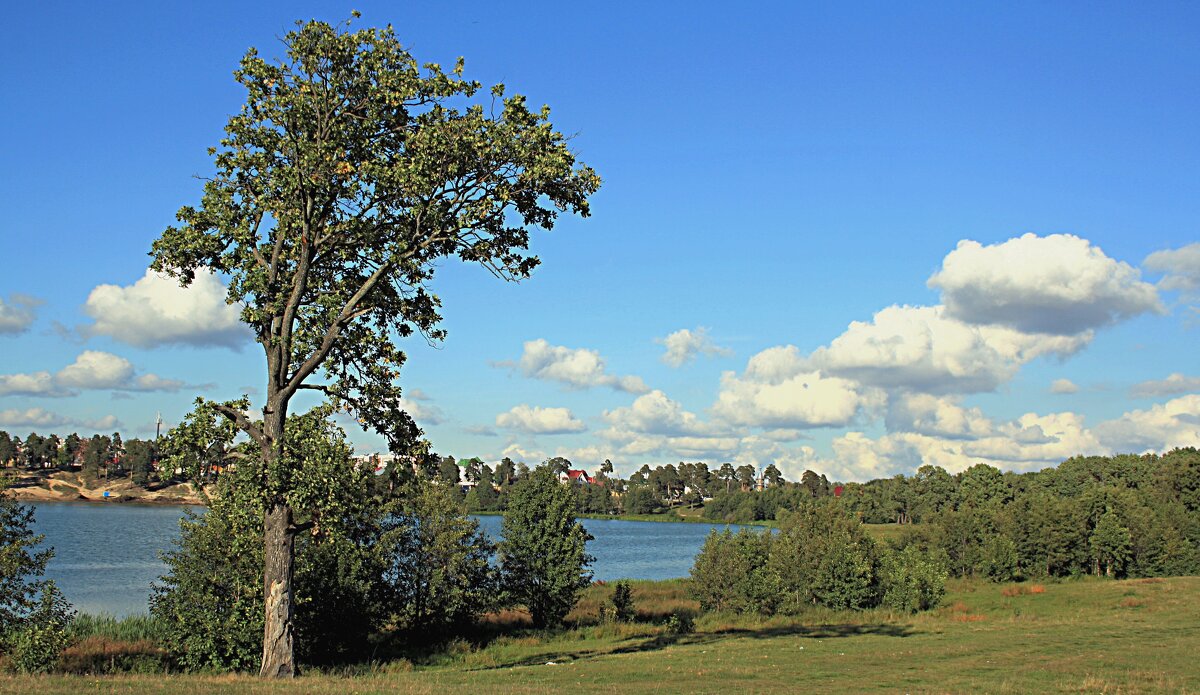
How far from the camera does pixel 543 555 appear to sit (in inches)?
2077

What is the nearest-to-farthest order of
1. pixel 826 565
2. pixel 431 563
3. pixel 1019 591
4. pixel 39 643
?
pixel 39 643
pixel 431 563
pixel 826 565
pixel 1019 591

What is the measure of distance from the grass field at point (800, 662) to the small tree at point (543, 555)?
317cm

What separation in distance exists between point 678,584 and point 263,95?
6706cm

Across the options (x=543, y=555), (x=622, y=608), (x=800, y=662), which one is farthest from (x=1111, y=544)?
(x=800, y=662)

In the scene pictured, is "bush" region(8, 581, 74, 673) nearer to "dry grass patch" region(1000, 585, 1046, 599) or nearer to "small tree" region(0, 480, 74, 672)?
"small tree" region(0, 480, 74, 672)

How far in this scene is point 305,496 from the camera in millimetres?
20938

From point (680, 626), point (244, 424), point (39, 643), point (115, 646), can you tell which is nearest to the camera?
point (244, 424)

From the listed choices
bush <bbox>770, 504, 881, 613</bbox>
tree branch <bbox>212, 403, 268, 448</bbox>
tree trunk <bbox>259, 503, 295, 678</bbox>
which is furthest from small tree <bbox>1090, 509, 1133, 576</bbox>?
tree branch <bbox>212, 403, 268, 448</bbox>

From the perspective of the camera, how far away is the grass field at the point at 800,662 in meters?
21.3

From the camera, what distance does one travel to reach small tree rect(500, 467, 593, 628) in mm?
52188

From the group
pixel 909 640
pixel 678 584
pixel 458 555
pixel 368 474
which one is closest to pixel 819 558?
pixel 678 584

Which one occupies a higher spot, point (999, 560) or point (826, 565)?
point (826, 565)

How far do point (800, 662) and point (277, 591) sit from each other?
1757 cm

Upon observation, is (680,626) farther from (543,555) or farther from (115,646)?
(115,646)
